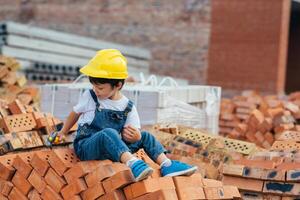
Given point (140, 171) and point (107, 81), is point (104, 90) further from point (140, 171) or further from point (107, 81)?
point (140, 171)

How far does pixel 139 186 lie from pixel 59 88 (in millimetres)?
4264

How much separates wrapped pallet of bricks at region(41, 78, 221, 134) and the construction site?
15 mm

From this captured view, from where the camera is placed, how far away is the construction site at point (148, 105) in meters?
5.11

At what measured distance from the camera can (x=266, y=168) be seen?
5902 mm

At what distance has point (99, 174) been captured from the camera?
496 cm

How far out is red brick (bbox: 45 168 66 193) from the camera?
16.9 feet

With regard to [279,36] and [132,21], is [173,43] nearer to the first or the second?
[132,21]

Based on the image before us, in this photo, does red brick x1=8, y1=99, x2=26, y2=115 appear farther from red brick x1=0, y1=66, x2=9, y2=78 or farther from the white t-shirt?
red brick x1=0, y1=66, x2=9, y2=78

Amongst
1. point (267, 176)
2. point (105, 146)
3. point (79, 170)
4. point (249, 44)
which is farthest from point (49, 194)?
point (249, 44)

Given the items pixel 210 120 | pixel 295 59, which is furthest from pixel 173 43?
pixel 210 120

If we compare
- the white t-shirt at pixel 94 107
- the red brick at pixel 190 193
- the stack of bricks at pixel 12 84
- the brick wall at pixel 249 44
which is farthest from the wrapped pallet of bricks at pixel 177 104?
the brick wall at pixel 249 44

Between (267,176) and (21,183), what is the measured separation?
213cm

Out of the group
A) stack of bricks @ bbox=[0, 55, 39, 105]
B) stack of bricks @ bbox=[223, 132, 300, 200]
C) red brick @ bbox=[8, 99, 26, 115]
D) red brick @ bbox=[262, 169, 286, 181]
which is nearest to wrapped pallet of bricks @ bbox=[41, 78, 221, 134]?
red brick @ bbox=[8, 99, 26, 115]

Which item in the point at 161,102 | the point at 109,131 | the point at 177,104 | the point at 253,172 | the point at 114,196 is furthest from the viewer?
the point at 177,104
